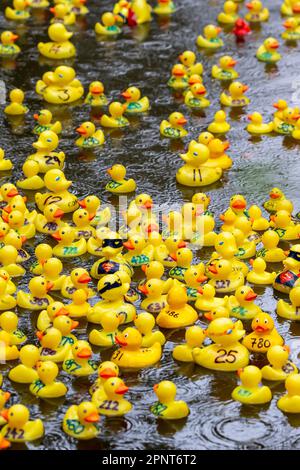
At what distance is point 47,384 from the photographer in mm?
13727

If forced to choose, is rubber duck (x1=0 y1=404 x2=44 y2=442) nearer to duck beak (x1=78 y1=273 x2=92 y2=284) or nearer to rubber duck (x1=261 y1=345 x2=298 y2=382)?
duck beak (x1=78 y1=273 x2=92 y2=284)

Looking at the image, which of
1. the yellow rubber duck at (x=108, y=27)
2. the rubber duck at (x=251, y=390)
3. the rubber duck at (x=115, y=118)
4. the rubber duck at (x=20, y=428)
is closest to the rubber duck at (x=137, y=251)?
the rubber duck at (x=251, y=390)

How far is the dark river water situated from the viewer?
1324 centimetres

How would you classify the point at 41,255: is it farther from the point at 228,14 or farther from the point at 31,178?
the point at 228,14

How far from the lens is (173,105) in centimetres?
2089

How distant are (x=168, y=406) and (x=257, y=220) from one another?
4243mm

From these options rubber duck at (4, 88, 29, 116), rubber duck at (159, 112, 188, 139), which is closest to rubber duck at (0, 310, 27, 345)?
rubber duck at (159, 112, 188, 139)

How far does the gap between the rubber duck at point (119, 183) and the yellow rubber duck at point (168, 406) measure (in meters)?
5.22

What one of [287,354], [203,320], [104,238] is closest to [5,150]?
[104,238]

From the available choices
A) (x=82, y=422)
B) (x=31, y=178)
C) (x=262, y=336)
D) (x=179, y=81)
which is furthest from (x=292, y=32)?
(x=82, y=422)

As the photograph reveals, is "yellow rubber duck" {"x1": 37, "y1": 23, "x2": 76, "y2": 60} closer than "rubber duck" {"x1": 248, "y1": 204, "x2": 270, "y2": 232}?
No

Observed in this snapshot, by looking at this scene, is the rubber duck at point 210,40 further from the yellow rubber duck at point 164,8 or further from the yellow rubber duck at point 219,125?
the yellow rubber duck at point 219,125

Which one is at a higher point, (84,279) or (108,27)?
(108,27)

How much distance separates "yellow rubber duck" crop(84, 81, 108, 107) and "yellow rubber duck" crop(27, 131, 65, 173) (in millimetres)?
1995
